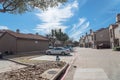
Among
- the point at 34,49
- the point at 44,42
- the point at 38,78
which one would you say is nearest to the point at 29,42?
the point at 34,49

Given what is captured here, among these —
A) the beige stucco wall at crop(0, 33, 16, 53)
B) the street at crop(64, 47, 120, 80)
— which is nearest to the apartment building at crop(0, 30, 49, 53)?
the beige stucco wall at crop(0, 33, 16, 53)

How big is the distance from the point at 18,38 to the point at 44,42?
1701 centimetres

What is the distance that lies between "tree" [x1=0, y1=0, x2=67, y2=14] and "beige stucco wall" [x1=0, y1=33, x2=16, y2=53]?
2973 centimetres

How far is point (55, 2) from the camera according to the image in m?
11.0

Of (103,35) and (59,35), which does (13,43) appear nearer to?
(103,35)

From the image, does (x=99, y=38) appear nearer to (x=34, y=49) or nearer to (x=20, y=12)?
(x=34, y=49)

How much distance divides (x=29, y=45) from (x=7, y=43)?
17.8 ft

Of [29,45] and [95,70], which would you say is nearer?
[95,70]

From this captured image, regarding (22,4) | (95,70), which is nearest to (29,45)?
(95,70)

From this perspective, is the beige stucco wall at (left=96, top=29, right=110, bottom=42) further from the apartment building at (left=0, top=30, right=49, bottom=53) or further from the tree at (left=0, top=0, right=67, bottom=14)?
the tree at (left=0, top=0, right=67, bottom=14)

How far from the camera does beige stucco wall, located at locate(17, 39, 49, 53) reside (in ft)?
135

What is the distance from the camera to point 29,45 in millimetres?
45156

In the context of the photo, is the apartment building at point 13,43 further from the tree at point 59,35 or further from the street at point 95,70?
the tree at point 59,35

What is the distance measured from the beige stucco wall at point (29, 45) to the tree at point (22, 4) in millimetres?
30074
